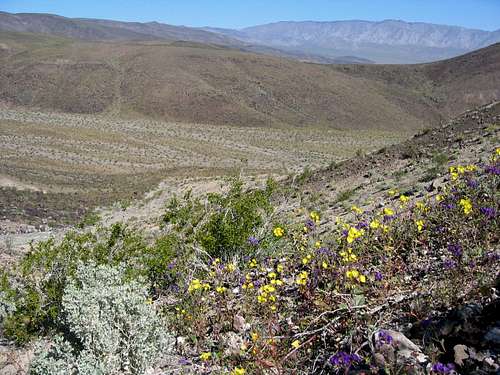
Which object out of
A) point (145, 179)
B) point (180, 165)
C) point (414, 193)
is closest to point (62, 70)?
point (180, 165)

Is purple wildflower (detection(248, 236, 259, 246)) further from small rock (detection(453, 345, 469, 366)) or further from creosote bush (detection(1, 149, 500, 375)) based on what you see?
small rock (detection(453, 345, 469, 366))

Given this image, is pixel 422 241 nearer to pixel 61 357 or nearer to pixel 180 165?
pixel 61 357

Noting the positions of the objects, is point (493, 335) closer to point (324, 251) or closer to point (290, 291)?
point (324, 251)

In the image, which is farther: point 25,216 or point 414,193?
point 25,216

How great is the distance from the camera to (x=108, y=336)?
3750mm

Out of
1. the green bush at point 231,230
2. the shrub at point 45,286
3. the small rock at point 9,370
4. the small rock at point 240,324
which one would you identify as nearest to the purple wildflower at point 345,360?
the small rock at point 240,324

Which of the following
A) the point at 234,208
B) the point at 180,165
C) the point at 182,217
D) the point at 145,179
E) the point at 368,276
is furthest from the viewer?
the point at 180,165

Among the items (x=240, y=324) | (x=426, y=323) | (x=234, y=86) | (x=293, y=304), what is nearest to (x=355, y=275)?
(x=426, y=323)

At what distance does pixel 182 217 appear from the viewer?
317 inches

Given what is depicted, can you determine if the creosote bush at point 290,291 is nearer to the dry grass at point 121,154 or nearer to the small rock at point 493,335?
the small rock at point 493,335

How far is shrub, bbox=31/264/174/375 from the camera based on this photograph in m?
3.60

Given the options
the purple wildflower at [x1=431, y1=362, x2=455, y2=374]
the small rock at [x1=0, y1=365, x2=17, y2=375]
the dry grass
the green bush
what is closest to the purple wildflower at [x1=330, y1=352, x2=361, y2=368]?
the purple wildflower at [x1=431, y1=362, x2=455, y2=374]

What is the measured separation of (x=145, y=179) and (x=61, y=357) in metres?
23.6

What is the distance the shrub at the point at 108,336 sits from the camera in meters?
3.60
